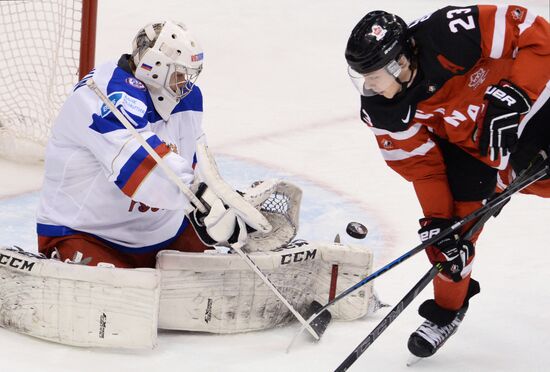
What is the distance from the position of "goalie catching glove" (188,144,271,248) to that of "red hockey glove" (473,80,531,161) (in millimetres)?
640

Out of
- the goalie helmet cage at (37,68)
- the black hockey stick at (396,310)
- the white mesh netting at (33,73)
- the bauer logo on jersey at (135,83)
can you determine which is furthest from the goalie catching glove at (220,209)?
the white mesh netting at (33,73)

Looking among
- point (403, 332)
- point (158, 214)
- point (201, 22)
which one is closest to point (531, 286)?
point (403, 332)

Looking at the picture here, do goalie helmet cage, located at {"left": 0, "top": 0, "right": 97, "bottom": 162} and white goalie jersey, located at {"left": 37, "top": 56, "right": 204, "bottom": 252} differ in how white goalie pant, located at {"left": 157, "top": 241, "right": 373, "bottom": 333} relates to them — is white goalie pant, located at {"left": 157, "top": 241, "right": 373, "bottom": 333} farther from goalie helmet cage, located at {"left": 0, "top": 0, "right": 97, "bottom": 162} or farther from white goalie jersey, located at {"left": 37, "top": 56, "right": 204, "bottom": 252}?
goalie helmet cage, located at {"left": 0, "top": 0, "right": 97, "bottom": 162}

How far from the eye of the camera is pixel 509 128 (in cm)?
293

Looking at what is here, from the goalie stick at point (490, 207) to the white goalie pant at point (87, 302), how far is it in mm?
435

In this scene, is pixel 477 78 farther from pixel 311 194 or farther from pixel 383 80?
pixel 311 194

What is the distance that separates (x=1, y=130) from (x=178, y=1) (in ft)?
8.35

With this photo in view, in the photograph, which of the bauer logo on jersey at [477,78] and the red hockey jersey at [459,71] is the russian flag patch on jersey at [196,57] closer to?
the red hockey jersey at [459,71]

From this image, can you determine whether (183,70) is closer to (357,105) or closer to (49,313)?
(49,313)

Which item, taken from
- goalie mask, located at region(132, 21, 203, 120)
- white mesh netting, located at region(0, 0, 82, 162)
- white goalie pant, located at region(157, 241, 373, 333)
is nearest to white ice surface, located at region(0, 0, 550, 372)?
white goalie pant, located at region(157, 241, 373, 333)

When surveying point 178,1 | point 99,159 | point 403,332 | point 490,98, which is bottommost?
point 178,1

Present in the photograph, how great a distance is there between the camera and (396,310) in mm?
3113

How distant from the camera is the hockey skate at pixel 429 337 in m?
3.18

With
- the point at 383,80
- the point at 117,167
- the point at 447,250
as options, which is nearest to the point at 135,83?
the point at 117,167
